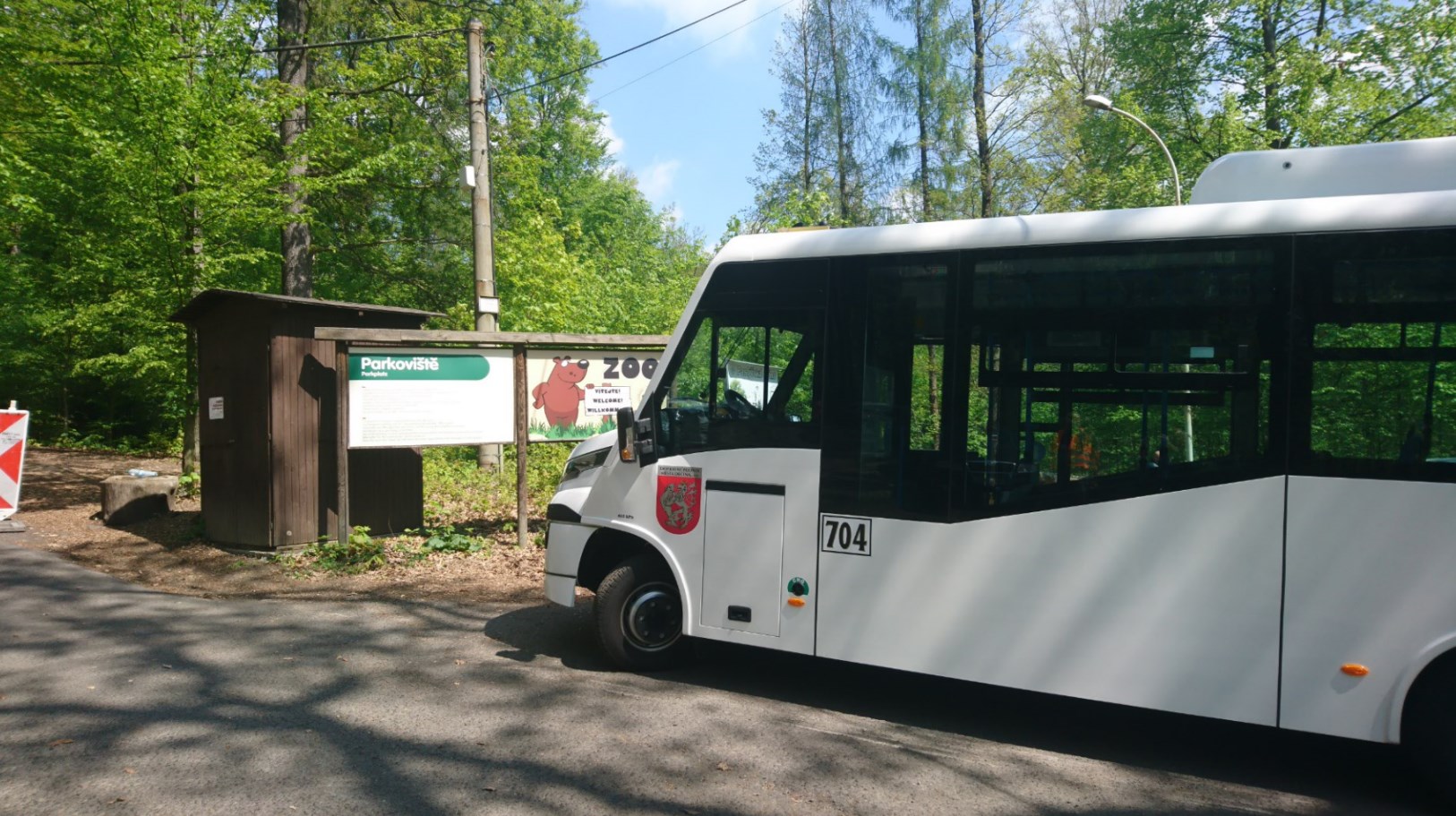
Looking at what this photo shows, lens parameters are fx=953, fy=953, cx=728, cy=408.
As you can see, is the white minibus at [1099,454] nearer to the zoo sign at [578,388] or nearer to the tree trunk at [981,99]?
the zoo sign at [578,388]

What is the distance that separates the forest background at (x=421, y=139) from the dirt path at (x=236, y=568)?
8.24 feet

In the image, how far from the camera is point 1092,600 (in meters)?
4.79

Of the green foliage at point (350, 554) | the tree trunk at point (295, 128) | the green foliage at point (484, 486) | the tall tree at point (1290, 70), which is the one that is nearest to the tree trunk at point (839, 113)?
the tall tree at point (1290, 70)

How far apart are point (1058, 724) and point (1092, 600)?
116 centimetres

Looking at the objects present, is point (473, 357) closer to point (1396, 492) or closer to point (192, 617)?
point (192, 617)

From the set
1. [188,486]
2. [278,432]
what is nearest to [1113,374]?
[278,432]

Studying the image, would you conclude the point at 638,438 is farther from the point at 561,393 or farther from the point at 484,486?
the point at 484,486

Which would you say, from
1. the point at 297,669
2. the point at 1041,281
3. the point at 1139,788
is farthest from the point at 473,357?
the point at 1139,788

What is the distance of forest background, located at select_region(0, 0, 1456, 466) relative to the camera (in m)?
12.4

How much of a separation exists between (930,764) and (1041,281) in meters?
2.55

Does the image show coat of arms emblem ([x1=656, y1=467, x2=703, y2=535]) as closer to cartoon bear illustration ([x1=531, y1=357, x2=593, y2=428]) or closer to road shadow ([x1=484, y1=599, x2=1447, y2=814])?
road shadow ([x1=484, y1=599, x2=1447, y2=814])

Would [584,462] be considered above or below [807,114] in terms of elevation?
below

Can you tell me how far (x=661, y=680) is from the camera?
609cm

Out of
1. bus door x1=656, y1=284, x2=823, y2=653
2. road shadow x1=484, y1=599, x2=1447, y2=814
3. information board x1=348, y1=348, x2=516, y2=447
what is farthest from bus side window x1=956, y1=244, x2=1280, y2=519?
information board x1=348, y1=348, x2=516, y2=447
